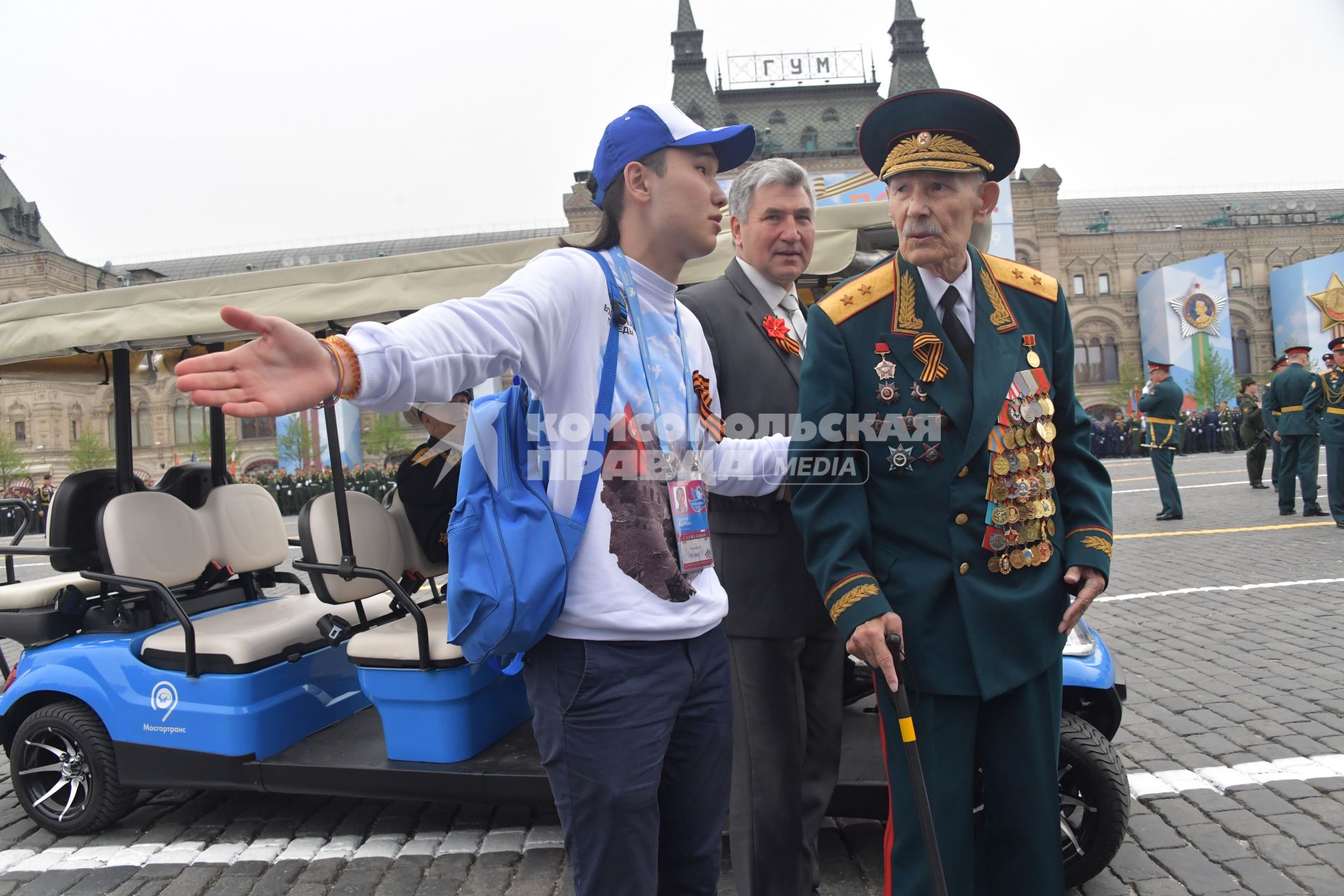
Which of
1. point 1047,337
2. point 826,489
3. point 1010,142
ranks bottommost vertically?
point 826,489

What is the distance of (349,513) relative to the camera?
12.9 feet

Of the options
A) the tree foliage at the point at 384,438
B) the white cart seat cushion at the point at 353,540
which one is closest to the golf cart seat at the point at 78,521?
the white cart seat cushion at the point at 353,540

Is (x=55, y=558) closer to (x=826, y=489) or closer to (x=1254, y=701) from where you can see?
(x=826, y=489)

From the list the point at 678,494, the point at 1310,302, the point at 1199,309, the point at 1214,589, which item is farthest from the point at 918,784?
the point at 1310,302

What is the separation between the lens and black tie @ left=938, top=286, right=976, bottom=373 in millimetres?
2068

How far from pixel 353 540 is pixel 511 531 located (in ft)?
8.45

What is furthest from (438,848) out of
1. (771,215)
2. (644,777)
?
(771,215)

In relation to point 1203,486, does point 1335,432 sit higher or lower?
higher

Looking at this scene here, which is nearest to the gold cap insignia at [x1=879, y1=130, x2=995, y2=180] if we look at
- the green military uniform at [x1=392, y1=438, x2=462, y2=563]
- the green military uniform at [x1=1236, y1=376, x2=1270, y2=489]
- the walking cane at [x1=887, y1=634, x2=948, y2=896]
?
the walking cane at [x1=887, y1=634, x2=948, y2=896]

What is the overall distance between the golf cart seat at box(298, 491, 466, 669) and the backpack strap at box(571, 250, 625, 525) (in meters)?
1.90

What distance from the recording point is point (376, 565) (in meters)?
→ 4.01

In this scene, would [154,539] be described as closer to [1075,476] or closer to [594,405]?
[594,405]

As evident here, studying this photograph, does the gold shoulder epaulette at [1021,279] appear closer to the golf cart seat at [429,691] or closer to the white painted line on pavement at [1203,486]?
the golf cart seat at [429,691]

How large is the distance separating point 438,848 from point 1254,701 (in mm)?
3977
